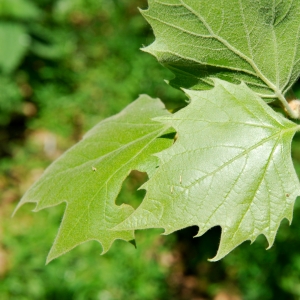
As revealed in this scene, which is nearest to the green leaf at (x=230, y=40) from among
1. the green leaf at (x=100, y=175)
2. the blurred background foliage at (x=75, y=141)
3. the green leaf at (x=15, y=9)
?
the green leaf at (x=100, y=175)

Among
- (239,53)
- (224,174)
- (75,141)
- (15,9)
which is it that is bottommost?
(75,141)

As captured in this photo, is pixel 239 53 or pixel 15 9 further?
pixel 15 9

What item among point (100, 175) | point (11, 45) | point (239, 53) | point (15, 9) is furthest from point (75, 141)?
point (239, 53)

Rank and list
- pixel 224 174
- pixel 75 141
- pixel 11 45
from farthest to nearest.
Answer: pixel 75 141, pixel 11 45, pixel 224 174

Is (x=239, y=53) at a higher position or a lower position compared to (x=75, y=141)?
higher

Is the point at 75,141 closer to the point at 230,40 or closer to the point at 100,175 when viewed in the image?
the point at 100,175

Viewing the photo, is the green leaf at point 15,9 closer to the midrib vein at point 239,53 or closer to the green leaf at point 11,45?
the green leaf at point 11,45

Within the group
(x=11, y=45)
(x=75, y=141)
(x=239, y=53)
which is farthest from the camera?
(x=75, y=141)

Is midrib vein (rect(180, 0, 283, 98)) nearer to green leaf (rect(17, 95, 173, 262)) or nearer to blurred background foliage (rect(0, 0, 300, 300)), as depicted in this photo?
green leaf (rect(17, 95, 173, 262))
